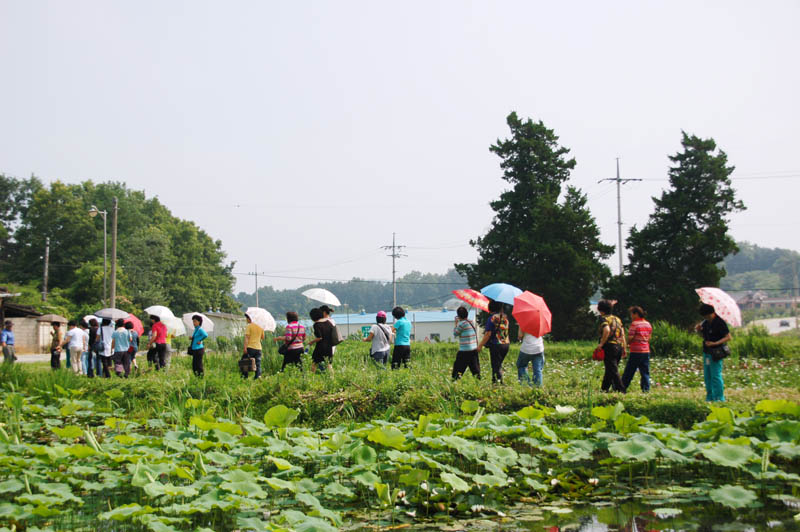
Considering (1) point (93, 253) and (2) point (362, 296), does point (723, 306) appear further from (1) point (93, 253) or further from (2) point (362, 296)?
(2) point (362, 296)

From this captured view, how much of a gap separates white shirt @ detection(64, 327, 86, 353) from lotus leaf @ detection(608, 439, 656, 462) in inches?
569

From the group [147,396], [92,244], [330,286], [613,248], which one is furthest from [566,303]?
[330,286]

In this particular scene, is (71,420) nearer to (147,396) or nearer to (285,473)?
(147,396)

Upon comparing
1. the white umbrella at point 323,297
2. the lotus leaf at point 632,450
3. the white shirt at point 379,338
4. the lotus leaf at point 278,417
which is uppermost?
the white umbrella at point 323,297

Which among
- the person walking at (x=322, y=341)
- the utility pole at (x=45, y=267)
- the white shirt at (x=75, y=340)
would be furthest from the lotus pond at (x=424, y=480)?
the utility pole at (x=45, y=267)

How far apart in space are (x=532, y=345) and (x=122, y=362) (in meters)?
9.34

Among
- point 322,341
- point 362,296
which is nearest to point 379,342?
point 322,341

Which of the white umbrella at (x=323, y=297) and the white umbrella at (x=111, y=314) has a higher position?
the white umbrella at (x=323, y=297)

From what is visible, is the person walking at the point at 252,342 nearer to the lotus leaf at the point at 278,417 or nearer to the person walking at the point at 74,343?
the person walking at the point at 74,343

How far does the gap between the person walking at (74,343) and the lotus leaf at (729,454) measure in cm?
1497

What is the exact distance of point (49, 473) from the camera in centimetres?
457

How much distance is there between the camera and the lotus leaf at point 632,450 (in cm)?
434

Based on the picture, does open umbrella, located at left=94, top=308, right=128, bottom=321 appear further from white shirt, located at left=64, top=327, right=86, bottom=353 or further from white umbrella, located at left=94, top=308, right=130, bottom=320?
white shirt, located at left=64, top=327, right=86, bottom=353

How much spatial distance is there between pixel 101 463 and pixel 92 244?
170ft
